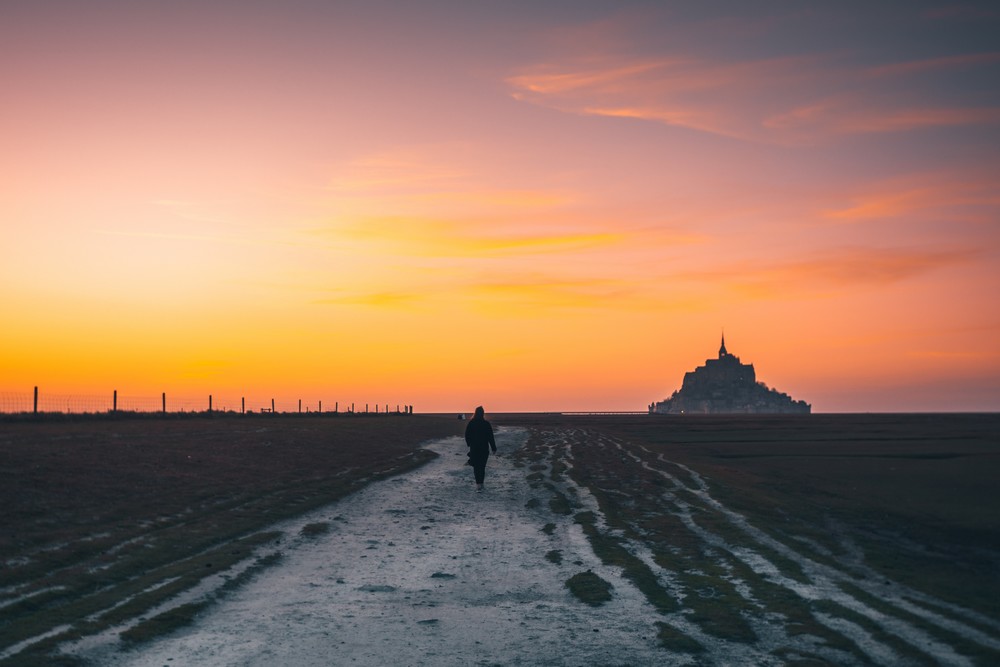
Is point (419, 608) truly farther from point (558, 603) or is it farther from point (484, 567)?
point (484, 567)

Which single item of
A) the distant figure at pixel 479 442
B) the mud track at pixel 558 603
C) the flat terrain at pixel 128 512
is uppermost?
the distant figure at pixel 479 442

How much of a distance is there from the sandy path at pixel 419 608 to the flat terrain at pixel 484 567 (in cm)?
6

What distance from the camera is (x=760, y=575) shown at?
1614cm

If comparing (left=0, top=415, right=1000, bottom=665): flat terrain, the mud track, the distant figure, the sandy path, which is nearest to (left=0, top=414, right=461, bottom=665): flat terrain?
(left=0, top=415, right=1000, bottom=665): flat terrain

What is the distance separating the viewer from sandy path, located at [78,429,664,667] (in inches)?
423

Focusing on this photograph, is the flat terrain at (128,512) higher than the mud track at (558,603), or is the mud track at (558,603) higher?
the flat terrain at (128,512)

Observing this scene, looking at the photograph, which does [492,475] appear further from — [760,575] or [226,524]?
[760,575]

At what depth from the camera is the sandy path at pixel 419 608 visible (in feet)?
35.2

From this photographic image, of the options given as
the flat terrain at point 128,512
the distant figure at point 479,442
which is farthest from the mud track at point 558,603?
the distant figure at point 479,442

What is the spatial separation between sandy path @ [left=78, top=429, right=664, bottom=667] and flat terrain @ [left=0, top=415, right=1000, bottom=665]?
61mm

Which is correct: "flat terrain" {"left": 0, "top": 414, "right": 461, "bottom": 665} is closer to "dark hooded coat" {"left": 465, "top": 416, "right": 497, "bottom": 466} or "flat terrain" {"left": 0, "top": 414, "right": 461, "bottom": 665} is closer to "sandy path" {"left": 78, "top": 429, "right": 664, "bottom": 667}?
"sandy path" {"left": 78, "top": 429, "right": 664, "bottom": 667}

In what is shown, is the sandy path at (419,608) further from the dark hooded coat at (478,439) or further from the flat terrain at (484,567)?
the dark hooded coat at (478,439)

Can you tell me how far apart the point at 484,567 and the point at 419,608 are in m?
3.55

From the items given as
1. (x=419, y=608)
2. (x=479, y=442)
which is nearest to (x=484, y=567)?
(x=419, y=608)
